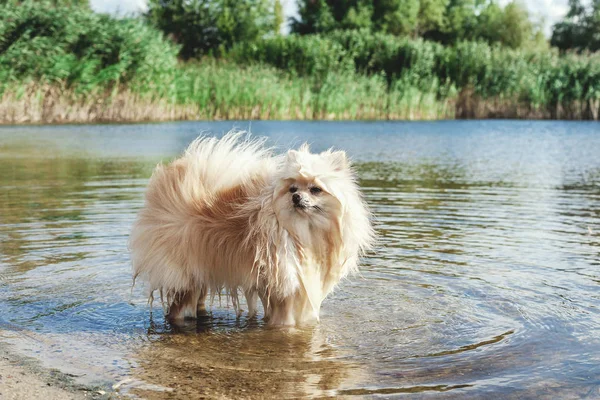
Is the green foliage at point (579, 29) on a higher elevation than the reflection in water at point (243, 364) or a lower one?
higher

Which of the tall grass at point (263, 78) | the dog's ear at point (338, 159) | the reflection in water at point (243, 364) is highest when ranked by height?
the tall grass at point (263, 78)

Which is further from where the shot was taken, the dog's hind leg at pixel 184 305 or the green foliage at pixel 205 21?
the green foliage at pixel 205 21

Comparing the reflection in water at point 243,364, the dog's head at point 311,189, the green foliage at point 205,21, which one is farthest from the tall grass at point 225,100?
the green foliage at point 205,21

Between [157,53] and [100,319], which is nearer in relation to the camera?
[100,319]

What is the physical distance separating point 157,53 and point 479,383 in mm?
23021

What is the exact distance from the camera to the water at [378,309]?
4051 millimetres

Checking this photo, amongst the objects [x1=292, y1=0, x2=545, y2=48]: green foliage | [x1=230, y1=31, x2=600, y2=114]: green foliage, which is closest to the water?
[x1=230, y1=31, x2=600, y2=114]: green foliage

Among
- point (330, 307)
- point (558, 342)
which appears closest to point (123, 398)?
point (330, 307)

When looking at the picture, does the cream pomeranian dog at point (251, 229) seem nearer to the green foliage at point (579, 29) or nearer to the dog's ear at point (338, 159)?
the dog's ear at point (338, 159)

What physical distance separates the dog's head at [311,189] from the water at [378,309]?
764 mm

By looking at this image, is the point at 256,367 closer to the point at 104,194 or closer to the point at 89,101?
the point at 104,194

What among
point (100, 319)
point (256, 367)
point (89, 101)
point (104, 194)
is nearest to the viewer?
point (256, 367)

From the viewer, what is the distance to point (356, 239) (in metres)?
4.84

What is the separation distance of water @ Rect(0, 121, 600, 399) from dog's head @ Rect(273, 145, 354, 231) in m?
0.76
